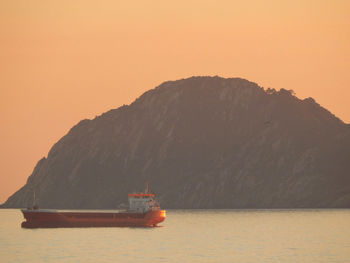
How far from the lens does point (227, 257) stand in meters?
112

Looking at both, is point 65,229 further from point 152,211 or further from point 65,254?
point 65,254

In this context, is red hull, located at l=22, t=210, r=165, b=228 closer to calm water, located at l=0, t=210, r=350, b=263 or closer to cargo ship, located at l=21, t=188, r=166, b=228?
cargo ship, located at l=21, t=188, r=166, b=228

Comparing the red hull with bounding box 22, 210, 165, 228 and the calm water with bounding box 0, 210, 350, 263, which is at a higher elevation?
the red hull with bounding box 22, 210, 165, 228

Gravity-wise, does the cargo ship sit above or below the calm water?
above

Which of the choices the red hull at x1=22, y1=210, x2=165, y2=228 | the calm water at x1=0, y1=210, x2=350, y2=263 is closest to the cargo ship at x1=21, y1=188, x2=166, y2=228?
the red hull at x1=22, y1=210, x2=165, y2=228

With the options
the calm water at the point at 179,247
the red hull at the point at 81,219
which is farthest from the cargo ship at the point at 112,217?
the calm water at the point at 179,247

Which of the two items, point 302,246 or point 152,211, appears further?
point 152,211

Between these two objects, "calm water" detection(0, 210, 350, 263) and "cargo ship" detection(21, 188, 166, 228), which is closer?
"calm water" detection(0, 210, 350, 263)

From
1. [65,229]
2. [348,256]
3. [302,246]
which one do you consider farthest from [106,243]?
[65,229]

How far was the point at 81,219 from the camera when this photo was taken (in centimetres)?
18638

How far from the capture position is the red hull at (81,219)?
184 m

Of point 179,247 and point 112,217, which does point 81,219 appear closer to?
point 112,217

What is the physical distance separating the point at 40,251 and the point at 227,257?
28263 mm

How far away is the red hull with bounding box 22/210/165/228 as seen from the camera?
603ft
